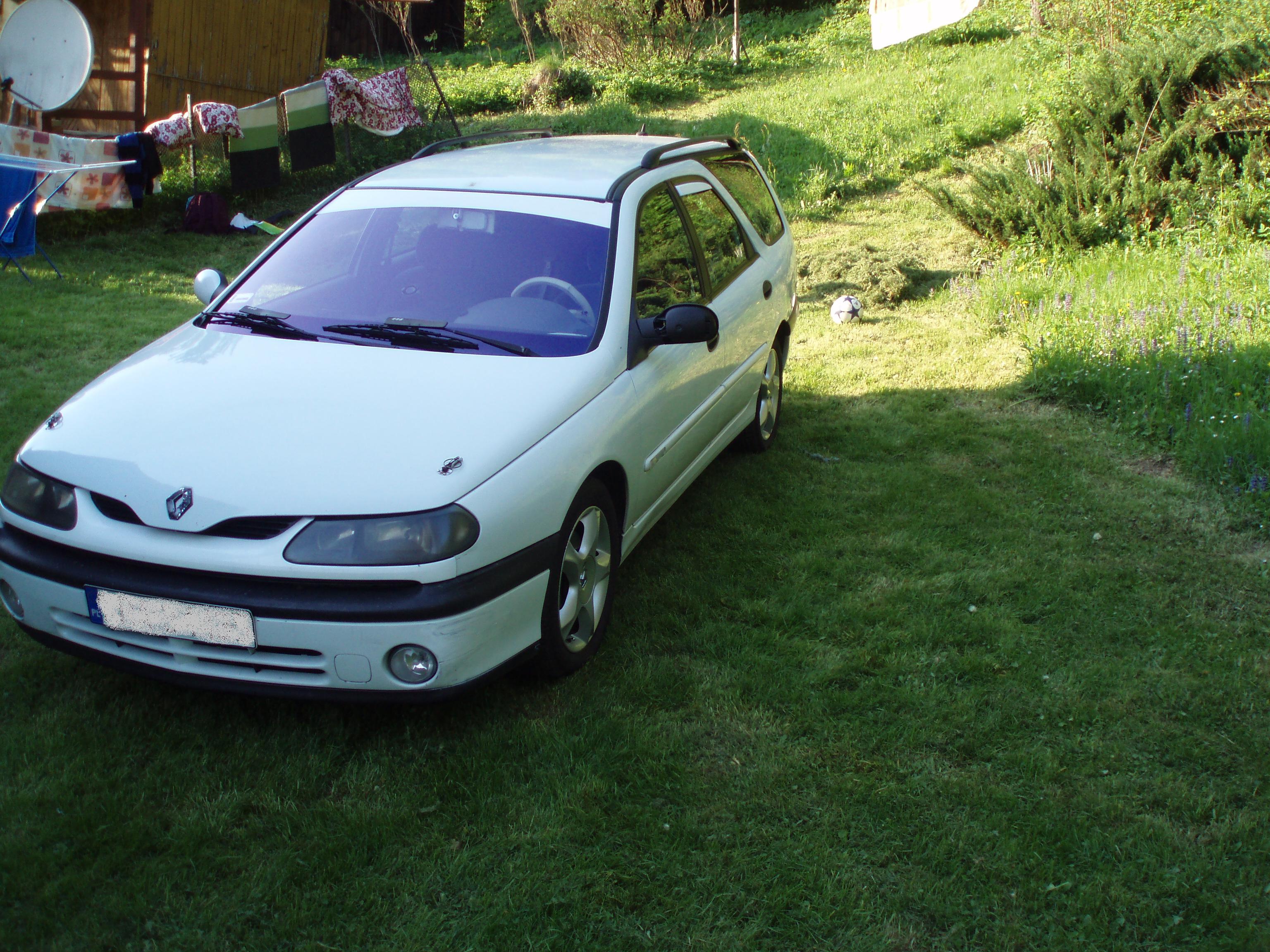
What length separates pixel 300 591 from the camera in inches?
112

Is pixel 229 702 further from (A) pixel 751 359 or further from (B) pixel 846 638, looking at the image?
(A) pixel 751 359

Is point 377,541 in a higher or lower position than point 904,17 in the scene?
lower

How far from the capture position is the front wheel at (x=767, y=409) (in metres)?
5.62

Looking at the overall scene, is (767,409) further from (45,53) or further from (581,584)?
(45,53)

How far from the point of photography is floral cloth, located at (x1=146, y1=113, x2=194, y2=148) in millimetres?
11023

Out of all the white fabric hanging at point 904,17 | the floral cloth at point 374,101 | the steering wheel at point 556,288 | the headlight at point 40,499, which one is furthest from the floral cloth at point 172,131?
the headlight at point 40,499

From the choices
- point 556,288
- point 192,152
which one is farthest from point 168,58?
point 556,288

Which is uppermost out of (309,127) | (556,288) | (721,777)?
(309,127)

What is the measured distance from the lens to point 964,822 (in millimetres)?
2961

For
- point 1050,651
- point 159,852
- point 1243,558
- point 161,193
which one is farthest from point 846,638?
point 161,193

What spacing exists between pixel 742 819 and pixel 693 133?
12909mm

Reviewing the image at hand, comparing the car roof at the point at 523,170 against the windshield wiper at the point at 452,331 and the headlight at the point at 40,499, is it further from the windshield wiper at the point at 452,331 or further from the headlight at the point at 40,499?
the headlight at the point at 40,499

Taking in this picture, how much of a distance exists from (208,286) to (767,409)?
2919 millimetres

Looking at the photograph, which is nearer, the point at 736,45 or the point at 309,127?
the point at 309,127
